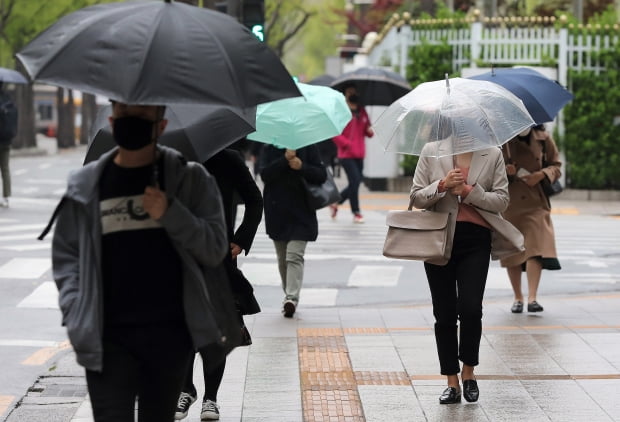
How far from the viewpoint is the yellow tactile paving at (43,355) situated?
906 centimetres

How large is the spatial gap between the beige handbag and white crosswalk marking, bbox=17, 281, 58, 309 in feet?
16.0

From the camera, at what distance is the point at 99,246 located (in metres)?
4.52

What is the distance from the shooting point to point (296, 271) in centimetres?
1055

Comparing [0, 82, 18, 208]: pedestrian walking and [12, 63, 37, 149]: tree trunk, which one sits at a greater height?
[0, 82, 18, 208]: pedestrian walking

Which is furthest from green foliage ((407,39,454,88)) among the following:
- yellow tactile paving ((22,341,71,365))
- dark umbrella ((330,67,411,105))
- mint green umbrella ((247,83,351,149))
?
yellow tactile paving ((22,341,71,365))

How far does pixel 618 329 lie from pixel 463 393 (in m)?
3.09

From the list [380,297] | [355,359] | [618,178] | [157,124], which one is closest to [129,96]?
[157,124]

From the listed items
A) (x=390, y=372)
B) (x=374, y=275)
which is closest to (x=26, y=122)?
(x=374, y=275)

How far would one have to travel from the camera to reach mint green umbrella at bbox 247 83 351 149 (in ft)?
30.2

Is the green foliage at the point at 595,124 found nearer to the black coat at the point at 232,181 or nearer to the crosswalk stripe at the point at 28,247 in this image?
the crosswalk stripe at the point at 28,247

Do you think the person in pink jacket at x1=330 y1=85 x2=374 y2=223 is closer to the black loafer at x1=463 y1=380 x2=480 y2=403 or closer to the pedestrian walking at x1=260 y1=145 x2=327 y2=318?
the pedestrian walking at x1=260 y1=145 x2=327 y2=318

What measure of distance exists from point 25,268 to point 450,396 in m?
7.54

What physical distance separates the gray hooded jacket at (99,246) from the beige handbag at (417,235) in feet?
8.18

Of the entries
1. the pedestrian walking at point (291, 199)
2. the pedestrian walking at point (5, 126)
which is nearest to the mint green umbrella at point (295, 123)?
the pedestrian walking at point (291, 199)
